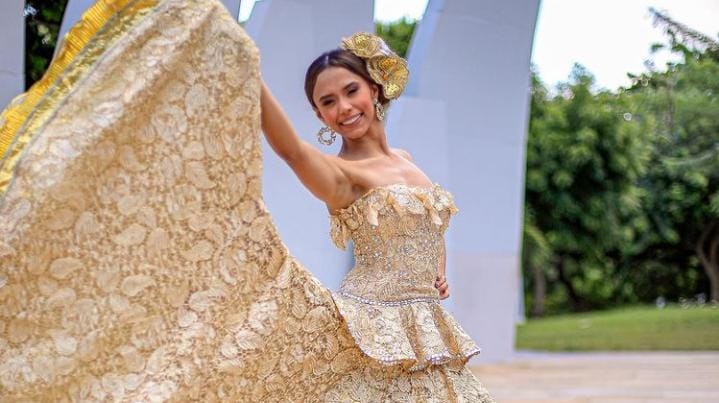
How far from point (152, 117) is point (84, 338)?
395mm

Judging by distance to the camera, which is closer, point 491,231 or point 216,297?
point 216,297

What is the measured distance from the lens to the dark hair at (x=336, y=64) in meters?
2.30

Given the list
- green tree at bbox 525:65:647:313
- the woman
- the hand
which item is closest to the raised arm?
the woman

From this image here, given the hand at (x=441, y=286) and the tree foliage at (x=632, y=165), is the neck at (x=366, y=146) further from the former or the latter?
the tree foliage at (x=632, y=165)

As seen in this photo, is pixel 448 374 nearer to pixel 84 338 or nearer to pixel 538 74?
pixel 84 338

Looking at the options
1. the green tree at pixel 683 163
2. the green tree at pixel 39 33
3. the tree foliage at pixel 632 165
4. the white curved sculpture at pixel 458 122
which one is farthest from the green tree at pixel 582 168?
the green tree at pixel 39 33

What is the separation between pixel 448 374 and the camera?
2.29 m

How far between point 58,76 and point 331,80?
653mm

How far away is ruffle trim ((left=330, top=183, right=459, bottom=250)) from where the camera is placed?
2.27 meters

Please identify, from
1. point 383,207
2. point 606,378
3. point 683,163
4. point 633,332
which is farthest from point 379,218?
point 683,163

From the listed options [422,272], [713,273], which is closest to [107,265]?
[422,272]

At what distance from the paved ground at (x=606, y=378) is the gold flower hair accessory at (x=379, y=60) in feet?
14.4

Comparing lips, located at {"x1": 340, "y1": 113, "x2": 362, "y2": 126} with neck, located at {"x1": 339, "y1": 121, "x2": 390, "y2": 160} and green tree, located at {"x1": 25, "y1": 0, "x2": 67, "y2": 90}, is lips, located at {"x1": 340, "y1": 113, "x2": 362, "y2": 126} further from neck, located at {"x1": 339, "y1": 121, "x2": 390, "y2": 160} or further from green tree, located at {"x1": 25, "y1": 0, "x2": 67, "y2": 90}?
green tree, located at {"x1": 25, "y1": 0, "x2": 67, "y2": 90}

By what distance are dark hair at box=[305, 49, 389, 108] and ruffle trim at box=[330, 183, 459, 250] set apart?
0.25 meters
